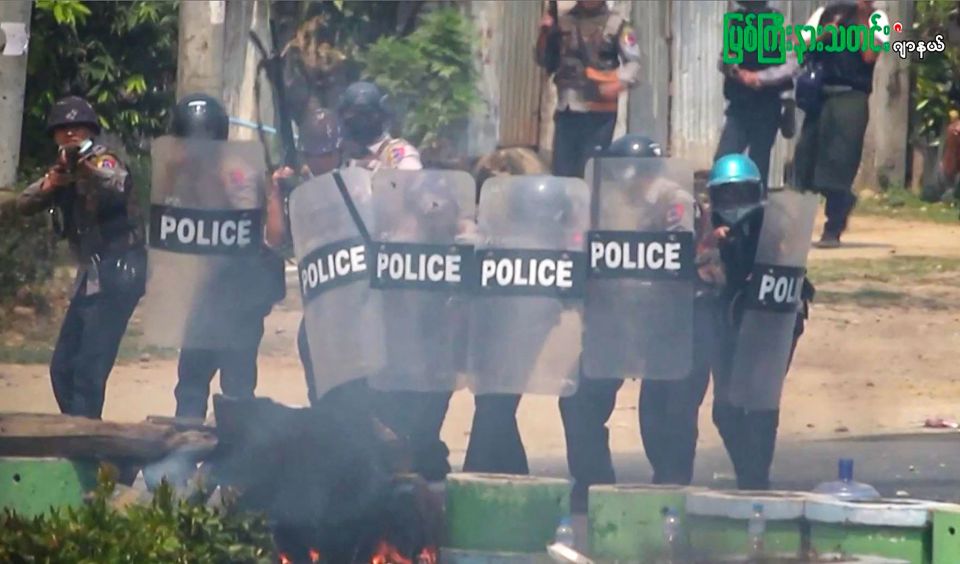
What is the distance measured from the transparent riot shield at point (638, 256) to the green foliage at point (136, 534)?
5.16ft

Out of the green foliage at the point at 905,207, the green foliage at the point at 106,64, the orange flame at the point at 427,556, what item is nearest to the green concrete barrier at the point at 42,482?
the orange flame at the point at 427,556

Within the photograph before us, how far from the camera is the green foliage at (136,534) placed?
19.3ft

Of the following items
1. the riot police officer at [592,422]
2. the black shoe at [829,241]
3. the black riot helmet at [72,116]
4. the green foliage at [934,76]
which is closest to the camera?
the riot police officer at [592,422]

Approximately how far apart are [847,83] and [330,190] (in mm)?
3776

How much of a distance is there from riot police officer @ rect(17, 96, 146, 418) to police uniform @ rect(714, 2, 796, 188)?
284 cm

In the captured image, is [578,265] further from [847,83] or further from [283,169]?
[847,83]

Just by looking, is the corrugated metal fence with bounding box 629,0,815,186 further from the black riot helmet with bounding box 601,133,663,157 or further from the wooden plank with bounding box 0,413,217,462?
the wooden plank with bounding box 0,413,217,462

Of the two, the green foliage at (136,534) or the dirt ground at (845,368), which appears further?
the dirt ground at (845,368)

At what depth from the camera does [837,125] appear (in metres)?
10.1

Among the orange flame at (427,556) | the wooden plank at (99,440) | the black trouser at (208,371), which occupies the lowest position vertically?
the orange flame at (427,556)

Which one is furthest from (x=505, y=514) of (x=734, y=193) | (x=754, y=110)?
(x=754, y=110)

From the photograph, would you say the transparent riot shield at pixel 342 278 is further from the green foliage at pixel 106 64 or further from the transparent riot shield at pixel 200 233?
the green foliage at pixel 106 64

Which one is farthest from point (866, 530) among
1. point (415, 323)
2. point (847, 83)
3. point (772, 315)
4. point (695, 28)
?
point (695, 28)

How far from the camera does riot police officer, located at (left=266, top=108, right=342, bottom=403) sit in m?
7.66
